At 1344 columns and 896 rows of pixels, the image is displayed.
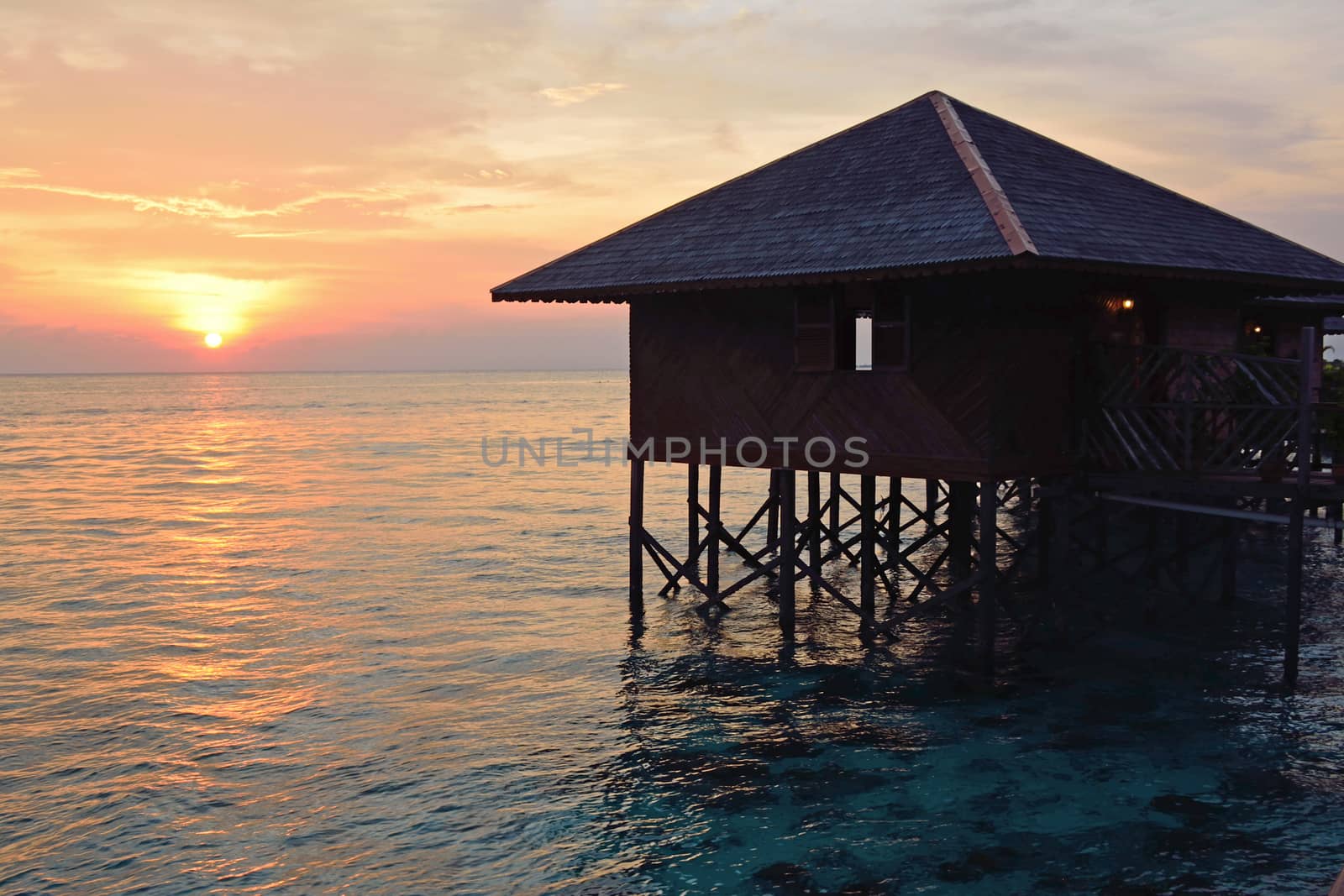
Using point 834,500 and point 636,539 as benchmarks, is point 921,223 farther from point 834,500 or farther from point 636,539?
point 834,500

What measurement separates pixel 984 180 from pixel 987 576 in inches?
202

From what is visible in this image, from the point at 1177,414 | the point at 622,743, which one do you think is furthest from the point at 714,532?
the point at 1177,414

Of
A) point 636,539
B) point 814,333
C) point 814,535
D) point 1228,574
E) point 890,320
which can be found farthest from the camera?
point 636,539

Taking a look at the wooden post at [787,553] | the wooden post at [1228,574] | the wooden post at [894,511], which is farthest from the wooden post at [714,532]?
the wooden post at [1228,574]

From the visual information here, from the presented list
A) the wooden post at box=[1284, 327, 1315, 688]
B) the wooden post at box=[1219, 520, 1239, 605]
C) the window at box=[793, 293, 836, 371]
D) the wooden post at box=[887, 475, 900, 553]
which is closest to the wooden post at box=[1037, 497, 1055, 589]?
the wooden post at box=[887, 475, 900, 553]

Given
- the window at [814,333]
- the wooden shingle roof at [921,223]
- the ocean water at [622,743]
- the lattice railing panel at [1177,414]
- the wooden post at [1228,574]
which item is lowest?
the ocean water at [622,743]

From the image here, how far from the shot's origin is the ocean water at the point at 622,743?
992cm

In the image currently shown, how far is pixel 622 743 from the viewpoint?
1305cm

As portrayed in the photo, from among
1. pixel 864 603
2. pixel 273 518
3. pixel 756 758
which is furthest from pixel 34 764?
pixel 273 518

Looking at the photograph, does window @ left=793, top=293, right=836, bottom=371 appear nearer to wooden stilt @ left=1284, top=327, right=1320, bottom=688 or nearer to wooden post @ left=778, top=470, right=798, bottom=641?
wooden post @ left=778, top=470, right=798, bottom=641

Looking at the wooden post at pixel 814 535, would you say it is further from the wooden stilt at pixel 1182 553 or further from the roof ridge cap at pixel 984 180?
the wooden stilt at pixel 1182 553

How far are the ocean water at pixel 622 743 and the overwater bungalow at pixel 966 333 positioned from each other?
1419mm

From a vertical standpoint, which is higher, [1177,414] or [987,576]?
[1177,414]

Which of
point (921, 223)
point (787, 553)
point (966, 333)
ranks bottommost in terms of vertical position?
point (787, 553)
